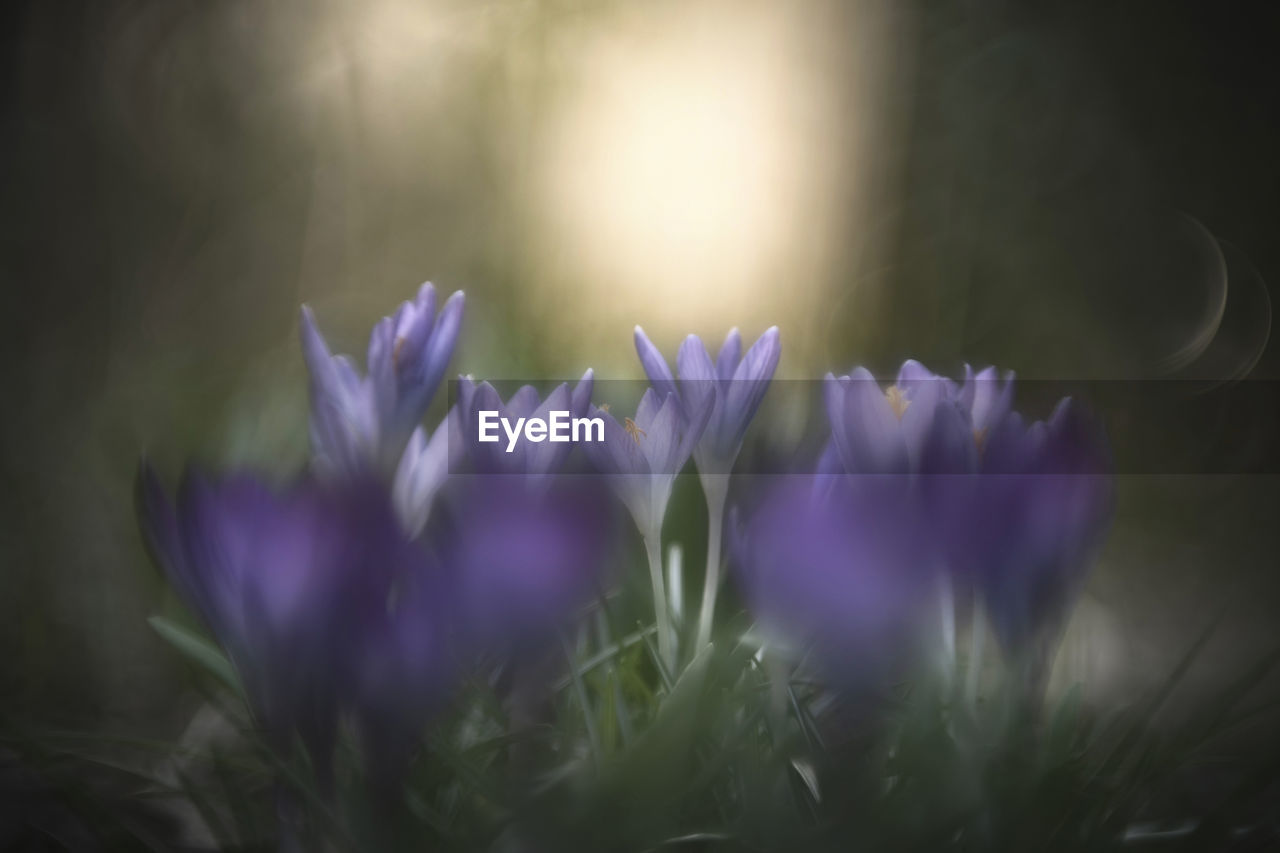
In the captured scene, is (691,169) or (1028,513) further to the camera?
(691,169)

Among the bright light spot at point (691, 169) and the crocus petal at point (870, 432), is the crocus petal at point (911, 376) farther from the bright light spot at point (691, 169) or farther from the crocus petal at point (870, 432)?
the bright light spot at point (691, 169)

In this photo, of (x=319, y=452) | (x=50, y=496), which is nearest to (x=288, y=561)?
(x=319, y=452)

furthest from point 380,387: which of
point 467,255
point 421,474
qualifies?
point 467,255

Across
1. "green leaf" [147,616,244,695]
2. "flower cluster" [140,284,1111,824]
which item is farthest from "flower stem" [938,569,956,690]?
"green leaf" [147,616,244,695]

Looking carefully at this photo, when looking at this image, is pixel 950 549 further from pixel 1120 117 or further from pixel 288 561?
pixel 1120 117

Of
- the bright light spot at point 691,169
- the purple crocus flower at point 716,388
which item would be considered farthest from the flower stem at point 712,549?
the bright light spot at point 691,169

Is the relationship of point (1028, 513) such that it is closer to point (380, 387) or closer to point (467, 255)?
point (380, 387)
